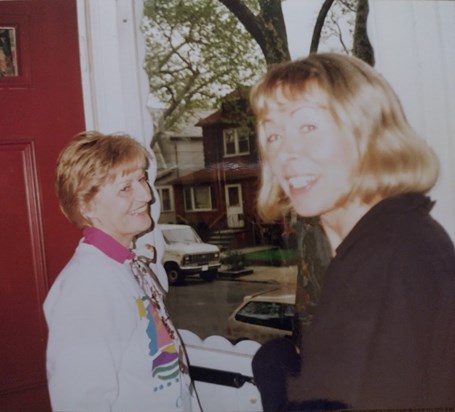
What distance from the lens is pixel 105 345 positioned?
956 mm

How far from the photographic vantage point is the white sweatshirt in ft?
3.07

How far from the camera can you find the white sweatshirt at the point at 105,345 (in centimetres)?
94

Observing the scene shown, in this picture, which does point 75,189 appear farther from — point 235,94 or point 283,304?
point 283,304

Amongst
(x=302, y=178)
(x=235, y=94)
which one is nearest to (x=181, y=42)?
(x=235, y=94)

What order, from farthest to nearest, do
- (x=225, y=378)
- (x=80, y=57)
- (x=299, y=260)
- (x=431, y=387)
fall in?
(x=80, y=57) → (x=225, y=378) → (x=299, y=260) → (x=431, y=387)

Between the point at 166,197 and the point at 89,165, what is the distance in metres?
0.23

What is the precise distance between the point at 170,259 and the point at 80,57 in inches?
21.9

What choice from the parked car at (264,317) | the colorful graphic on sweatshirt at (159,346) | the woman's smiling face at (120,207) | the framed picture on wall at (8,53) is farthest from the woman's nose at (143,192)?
the framed picture on wall at (8,53)

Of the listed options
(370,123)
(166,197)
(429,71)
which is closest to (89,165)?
(166,197)

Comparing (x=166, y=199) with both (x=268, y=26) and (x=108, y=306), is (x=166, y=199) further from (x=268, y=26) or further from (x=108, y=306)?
(x=268, y=26)

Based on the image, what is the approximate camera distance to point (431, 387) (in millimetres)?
805

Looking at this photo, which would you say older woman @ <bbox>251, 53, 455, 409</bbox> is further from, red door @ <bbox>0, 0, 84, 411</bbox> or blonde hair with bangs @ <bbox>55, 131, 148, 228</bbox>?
red door @ <bbox>0, 0, 84, 411</bbox>

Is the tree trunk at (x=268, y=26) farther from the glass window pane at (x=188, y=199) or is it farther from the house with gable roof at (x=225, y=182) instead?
the glass window pane at (x=188, y=199)

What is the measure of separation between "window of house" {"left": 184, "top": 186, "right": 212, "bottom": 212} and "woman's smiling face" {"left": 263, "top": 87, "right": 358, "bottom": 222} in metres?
0.27
